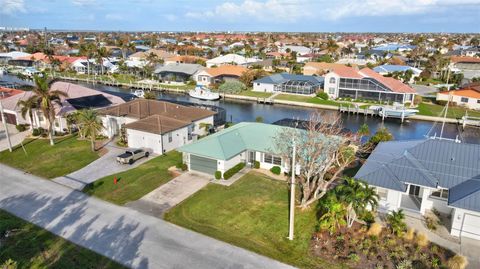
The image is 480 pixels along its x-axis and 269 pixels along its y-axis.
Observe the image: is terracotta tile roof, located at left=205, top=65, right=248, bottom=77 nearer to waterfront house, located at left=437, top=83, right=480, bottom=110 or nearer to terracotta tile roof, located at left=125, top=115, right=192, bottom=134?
waterfront house, located at left=437, top=83, right=480, bottom=110

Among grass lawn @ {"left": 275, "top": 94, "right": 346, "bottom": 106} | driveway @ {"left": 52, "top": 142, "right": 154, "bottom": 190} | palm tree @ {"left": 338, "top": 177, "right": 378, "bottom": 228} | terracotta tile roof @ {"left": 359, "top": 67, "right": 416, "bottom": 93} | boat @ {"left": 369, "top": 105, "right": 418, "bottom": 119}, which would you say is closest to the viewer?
palm tree @ {"left": 338, "top": 177, "right": 378, "bottom": 228}

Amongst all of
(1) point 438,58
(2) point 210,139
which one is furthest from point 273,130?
(1) point 438,58

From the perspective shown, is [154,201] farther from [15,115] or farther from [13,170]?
[15,115]

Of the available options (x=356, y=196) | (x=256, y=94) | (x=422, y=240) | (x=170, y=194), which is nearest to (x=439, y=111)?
(x=256, y=94)

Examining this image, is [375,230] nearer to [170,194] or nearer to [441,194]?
[441,194]

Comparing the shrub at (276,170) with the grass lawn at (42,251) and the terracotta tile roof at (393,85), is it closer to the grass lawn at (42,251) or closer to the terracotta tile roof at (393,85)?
the grass lawn at (42,251)

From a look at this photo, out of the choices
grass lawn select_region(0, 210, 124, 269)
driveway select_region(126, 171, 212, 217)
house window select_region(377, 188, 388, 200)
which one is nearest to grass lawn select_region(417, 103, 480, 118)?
house window select_region(377, 188, 388, 200)
